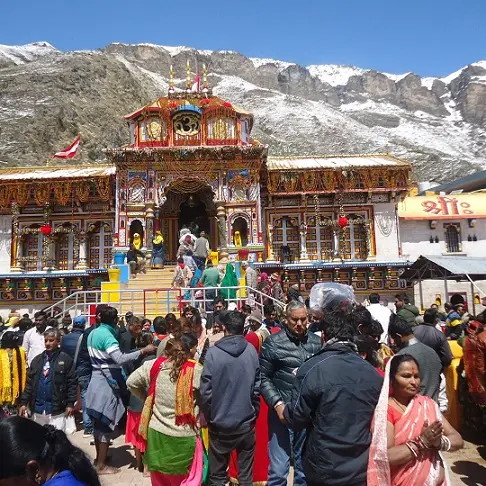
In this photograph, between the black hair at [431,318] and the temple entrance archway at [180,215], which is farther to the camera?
the temple entrance archway at [180,215]

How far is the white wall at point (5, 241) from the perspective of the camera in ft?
74.0

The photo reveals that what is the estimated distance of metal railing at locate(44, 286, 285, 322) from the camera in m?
12.7

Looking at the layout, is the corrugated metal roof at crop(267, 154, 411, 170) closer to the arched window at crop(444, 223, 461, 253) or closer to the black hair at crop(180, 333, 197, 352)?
the arched window at crop(444, 223, 461, 253)

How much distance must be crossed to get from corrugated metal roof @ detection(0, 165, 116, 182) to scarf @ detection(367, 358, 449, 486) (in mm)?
21725

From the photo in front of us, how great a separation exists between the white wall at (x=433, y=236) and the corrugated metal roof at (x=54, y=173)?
51.9ft

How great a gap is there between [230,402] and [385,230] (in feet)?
66.6

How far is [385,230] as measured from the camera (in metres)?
22.9

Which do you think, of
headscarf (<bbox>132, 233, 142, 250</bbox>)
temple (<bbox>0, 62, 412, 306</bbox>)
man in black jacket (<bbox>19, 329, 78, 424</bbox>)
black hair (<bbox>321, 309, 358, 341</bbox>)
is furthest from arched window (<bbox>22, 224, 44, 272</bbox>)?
black hair (<bbox>321, 309, 358, 341</bbox>)

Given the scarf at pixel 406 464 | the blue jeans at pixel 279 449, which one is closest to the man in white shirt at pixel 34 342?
the blue jeans at pixel 279 449

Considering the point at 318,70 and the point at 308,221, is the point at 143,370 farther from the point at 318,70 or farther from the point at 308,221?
the point at 318,70

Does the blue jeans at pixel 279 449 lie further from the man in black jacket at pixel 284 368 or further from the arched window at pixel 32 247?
the arched window at pixel 32 247

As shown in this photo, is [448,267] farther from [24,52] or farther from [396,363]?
[24,52]

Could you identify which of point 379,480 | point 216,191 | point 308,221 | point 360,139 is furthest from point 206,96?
point 360,139

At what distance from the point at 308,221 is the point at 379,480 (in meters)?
21.0
